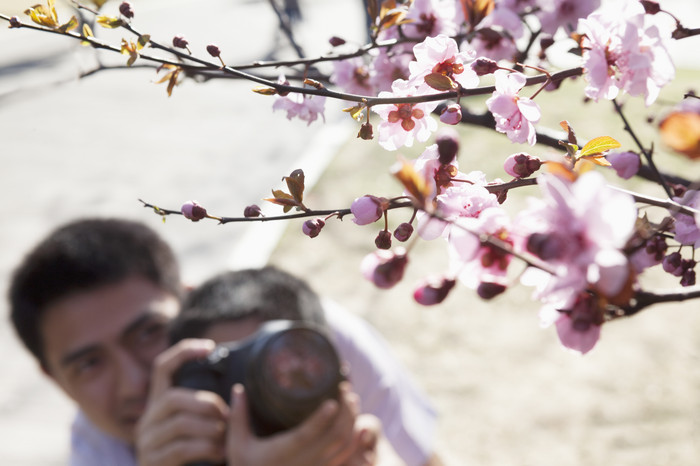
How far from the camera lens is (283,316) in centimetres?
118

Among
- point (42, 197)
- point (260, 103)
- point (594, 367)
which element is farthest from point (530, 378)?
point (260, 103)

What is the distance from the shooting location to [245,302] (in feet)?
3.80

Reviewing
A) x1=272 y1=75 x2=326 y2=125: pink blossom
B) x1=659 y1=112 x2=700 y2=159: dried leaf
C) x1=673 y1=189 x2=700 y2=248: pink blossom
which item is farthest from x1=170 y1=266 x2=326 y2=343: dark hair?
x1=659 y1=112 x2=700 y2=159: dried leaf

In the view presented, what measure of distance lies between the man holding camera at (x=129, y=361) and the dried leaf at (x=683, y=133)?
2.48ft

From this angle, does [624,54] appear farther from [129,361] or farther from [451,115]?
[129,361]

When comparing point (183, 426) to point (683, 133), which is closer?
point (683, 133)

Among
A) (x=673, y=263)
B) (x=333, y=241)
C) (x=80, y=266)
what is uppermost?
(x=673, y=263)

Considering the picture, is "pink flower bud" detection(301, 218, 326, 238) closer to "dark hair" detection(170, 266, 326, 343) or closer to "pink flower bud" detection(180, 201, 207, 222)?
"pink flower bud" detection(180, 201, 207, 222)

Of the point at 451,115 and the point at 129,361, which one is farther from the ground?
the point at 451,115

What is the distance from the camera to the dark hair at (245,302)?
45.4 inches

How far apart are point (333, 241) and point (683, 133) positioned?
2.49 m

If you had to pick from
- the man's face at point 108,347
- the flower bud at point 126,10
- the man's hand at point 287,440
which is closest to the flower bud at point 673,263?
the flower bud at point 126,10

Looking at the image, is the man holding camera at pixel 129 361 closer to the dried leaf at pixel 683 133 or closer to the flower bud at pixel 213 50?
the flower bud at pixel 213 50

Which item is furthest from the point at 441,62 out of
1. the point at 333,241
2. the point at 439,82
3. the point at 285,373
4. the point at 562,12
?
the point at 333,241
